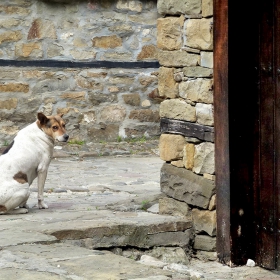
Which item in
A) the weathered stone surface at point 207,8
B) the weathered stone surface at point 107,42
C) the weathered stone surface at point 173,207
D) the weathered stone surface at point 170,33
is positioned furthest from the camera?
the weathered stone surface at point 107,42

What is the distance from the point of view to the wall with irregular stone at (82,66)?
393 inches

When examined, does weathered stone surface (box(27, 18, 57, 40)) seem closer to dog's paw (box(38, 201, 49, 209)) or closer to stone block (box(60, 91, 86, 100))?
stone block (box(60, 91, 86, 100))

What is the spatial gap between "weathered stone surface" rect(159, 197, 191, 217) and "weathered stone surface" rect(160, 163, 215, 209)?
5 cm

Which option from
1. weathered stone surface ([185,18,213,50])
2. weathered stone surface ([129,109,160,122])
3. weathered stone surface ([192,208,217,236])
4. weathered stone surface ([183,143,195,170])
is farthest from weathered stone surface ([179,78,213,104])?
weathered stone surface ([129,109,160,122])

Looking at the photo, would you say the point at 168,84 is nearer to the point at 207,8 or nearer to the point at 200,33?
the point at 200,33

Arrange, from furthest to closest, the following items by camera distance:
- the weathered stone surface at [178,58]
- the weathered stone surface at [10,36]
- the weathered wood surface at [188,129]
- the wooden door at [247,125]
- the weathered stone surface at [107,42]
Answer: the weathered stone surface at [107,42]
the weathered stone surface at [10,36]
the weathered stone surface at [178,58]
the weathered wood surface at [188,129]
the wooden door at [247,125]

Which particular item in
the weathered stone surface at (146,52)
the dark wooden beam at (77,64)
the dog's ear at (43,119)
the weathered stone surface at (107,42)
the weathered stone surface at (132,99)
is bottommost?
the weathered stone surface at (132,99)

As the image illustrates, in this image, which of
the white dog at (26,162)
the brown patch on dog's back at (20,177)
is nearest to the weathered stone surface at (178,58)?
the white dog at (26,162)

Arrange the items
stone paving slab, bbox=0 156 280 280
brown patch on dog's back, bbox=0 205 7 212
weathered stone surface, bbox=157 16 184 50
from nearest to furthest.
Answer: stone paving slab, bbox=0 156 280 280, weathered stone surface, bbox=157 16 184 50, brown patch on dog's back, bbox=0 205 7 212

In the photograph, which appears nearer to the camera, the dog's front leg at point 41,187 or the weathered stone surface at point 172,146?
the weathered stone surface at point 172,146

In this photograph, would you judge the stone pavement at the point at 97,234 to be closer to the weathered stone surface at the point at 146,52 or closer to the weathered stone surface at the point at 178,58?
the weathered stone surface at the point at 178,58

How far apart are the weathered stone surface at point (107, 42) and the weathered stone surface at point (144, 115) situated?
2.95ft

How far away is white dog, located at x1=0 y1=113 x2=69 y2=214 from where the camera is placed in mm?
6348

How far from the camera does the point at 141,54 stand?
412 inches
